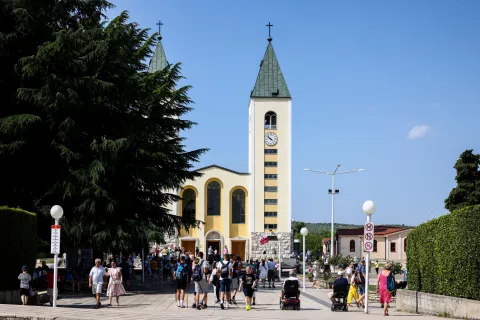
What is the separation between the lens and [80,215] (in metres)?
33.8

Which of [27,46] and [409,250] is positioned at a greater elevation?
[27,46]

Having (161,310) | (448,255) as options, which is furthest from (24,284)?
(448,255)

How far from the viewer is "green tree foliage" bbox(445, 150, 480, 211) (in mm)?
56694

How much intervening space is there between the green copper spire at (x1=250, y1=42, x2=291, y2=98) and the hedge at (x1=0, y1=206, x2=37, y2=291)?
62.7 meters

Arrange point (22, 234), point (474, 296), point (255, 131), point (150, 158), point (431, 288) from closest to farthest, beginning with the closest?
point (474, 296) < point (431, 288) < point (22, 234) < point (150, 158) < point (255, 131)

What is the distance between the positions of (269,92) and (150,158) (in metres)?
49.3

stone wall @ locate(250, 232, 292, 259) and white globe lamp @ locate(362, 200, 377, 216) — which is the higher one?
white globe lamp @ locate(362, 200, 377, 216)

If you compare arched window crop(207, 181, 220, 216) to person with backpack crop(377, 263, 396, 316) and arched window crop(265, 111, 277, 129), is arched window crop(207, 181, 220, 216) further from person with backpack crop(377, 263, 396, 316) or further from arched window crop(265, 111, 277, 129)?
person with backpack crop(377, 263, 396, 316)

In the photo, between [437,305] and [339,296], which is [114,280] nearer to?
[339,296]

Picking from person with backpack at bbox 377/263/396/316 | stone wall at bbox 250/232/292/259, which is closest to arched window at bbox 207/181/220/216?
stone wall at bbox 250/232/292/259

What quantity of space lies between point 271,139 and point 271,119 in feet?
8.74

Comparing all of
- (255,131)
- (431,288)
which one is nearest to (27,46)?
(431,288)

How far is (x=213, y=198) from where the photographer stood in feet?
281

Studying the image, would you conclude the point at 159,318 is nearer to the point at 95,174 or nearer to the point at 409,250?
the point at 409,250
